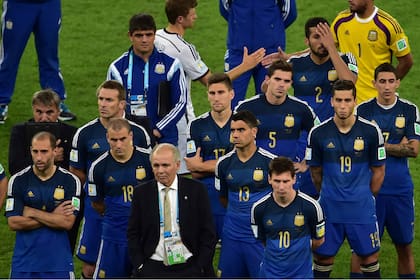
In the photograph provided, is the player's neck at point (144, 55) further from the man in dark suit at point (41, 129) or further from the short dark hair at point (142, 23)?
the man in dark suit at point (41, 129)

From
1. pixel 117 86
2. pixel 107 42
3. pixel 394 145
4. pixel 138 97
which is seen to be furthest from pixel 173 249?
pixel 107 42

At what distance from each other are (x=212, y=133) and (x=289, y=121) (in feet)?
2.17

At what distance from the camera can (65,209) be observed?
9469mm

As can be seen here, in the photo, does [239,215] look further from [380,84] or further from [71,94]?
[71,94]

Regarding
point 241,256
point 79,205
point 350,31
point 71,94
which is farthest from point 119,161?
point 71,94

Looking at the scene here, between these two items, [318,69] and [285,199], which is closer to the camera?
[285,199]

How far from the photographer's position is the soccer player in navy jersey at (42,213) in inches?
372

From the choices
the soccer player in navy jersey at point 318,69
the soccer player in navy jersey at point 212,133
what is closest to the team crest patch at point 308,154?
the soccer player in navy jersey at point 212,133

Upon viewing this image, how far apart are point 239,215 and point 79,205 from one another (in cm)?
122

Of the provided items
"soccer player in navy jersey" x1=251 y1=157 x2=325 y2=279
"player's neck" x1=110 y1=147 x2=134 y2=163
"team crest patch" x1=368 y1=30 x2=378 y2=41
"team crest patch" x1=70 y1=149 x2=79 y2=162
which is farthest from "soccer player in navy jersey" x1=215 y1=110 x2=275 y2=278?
"team crest patch" x1=368 y1=30 x2=378 y2=41

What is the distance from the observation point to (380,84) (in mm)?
10375

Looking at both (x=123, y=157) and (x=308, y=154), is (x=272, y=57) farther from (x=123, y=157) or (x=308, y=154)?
(x=123, y=157)

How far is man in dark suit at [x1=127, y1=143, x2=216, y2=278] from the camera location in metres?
8.99

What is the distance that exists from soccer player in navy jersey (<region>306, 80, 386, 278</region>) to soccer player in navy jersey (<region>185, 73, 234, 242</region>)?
69cm
